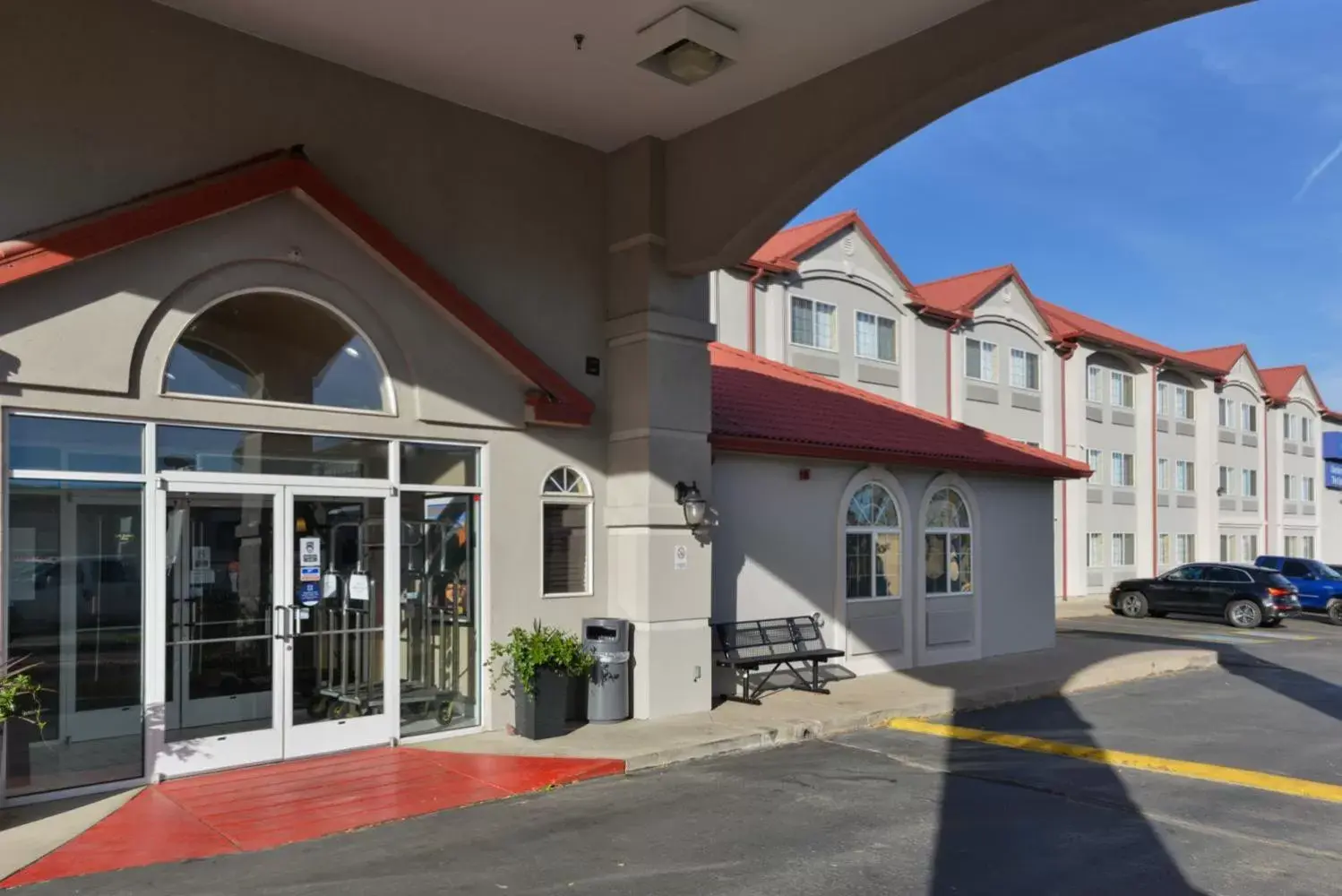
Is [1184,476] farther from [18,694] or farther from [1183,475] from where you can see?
[18,694]

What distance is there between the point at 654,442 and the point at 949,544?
6.44 meters

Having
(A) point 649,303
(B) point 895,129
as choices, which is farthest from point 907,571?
(B) point 895,129

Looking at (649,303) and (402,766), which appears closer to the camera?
(402,766)

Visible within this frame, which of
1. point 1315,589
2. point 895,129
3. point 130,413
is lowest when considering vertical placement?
point 1315,589

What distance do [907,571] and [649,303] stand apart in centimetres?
614

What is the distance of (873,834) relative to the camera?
6.86 m

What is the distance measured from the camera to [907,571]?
14.3m

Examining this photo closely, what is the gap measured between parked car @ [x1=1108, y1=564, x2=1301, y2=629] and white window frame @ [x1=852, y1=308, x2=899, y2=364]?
29.3 feet

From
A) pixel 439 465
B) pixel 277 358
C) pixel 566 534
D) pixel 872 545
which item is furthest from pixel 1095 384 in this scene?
pixel 277 358

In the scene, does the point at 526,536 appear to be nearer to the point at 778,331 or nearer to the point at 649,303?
the point at 649,303

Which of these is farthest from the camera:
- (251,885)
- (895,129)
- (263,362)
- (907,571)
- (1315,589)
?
(1315,589)

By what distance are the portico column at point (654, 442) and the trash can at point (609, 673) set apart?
Answer: 0.85 feet

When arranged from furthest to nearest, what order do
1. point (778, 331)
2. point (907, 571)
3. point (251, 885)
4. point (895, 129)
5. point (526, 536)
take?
point (778, 331), point (907, 571), point (526, 536), point (895, 129), point (251, 885)

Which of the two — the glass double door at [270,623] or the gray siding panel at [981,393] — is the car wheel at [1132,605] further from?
the glass double door at [270,623]
